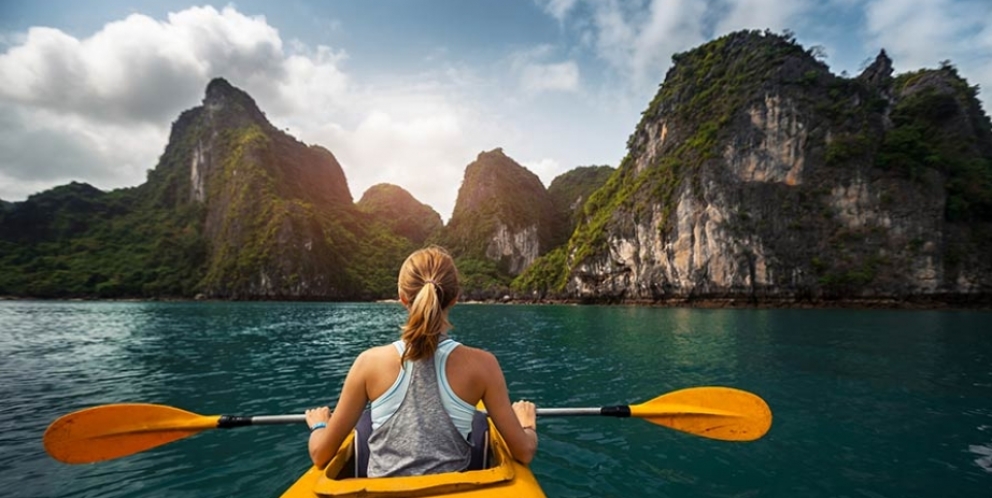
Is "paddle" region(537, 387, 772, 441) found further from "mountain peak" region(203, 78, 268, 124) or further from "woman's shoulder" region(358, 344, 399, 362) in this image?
"mountain peak" region(203, 78, 268, 124)

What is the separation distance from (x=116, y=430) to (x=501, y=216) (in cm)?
12624

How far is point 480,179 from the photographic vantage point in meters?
140

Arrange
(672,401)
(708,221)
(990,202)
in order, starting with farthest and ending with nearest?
1. (708,221)
2. (990,202)
3. (672,401)

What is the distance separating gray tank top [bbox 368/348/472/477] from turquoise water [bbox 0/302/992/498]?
268cm

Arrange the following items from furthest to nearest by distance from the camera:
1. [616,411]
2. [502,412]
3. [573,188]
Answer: [573,188], [616,411], [502,412]

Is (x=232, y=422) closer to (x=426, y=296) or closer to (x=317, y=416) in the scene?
(x=317, y=416)

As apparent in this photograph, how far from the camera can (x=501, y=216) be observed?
129m

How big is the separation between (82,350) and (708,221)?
61330 millimetres

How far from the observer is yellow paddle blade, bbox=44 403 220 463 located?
145 inches

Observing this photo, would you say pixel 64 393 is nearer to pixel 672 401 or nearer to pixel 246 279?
pixel 672 401

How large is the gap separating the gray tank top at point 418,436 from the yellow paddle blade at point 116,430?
9.44ft

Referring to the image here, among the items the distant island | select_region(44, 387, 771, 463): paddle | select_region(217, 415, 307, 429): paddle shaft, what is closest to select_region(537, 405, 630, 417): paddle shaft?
select_region(44, 387, 771, 463): paddle

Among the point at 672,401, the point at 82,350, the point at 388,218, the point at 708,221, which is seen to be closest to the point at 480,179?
the point at 388,218

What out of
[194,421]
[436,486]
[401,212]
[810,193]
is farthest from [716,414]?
[401,212]
